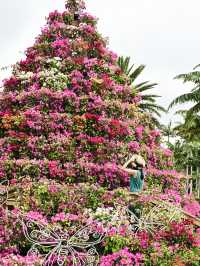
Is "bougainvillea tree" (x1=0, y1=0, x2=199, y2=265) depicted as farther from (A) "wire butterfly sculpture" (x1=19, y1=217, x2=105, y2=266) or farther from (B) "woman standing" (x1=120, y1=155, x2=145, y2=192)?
(B) "woman standing" (x1=120, y1=155, x2=145, y2=192)

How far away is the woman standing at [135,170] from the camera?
45.5 ft

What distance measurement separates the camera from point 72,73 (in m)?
19.0

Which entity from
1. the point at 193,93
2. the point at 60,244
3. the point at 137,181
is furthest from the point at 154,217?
the point at 193,93

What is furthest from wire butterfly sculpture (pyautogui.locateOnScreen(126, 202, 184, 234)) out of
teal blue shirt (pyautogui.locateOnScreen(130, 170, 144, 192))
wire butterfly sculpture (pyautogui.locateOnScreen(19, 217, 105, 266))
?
wire butterfly sculpture (pyautogui.locateOnScreen(19, 217, 105, 266))

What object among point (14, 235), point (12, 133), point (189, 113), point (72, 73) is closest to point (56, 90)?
point (72, 73)

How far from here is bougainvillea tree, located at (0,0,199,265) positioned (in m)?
12.5

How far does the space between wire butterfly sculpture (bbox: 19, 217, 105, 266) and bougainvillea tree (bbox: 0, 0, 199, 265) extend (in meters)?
0.04

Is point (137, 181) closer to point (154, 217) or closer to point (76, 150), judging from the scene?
point (154, 217)

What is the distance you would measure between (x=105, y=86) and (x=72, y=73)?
46.5 inches

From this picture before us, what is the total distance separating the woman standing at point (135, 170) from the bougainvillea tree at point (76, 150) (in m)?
0.39

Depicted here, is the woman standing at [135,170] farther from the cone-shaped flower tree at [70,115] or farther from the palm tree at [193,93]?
the palm tree at [193,93]

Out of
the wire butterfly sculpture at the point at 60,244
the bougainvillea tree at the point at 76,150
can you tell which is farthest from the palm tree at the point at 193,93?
the wire butterfly sculpture at the point at 60,244

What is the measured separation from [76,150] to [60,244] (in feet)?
18.3

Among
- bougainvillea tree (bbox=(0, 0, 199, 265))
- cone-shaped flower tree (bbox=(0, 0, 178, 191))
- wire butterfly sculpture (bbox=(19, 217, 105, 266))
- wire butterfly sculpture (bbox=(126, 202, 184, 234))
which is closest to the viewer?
wire butterfly sculpture (bbox=(19, 217, 105, 266))
